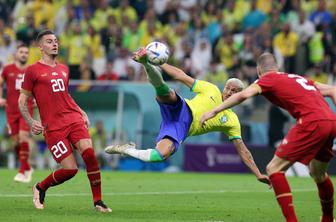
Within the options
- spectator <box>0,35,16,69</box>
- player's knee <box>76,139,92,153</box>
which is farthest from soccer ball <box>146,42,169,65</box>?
spectator <box>0,35,16,69</box>

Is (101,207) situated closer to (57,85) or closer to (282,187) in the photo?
(57,85)

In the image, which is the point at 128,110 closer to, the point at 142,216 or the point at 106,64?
the point at 106,64

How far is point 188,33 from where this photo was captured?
96.6 feet

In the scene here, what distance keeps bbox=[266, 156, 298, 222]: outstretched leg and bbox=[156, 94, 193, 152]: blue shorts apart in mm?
3014

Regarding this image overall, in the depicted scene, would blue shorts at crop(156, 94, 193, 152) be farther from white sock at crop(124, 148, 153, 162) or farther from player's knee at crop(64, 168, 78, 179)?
player's knee at crop(64, 168, 78, 179)

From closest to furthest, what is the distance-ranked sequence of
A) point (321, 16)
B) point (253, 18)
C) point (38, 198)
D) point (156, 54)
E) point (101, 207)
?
point (156, 54) < point (101, 207) < point (38, 198) < point (321, 16) < point (253, 18)

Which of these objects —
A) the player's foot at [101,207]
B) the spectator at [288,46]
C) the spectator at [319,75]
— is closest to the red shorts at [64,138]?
the player's foot at [101,207]

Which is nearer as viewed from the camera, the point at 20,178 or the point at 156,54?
the point at 156,54

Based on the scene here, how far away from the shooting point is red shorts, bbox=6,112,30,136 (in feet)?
65.6

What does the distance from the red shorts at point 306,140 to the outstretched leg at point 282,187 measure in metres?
0.11

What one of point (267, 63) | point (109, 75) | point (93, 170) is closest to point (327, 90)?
point (267, 63)

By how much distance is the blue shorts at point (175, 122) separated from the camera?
13.8 meters

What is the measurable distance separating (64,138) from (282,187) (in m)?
3.85

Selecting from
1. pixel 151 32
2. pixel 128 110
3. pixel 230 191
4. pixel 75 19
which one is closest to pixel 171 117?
pixel 230 191
